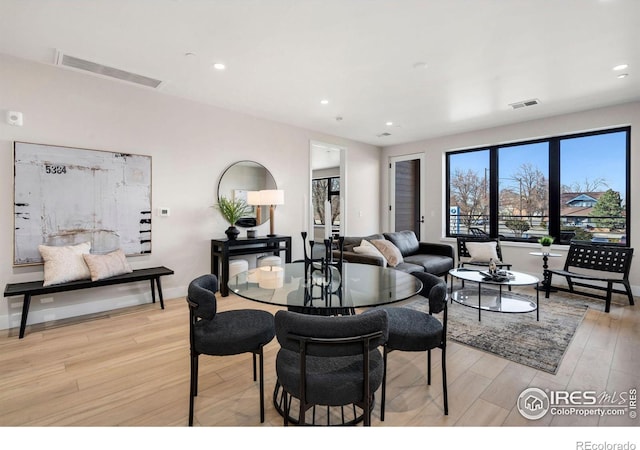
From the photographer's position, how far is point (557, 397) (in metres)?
2.08

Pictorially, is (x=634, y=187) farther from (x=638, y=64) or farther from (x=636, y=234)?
(x=638, y=64)

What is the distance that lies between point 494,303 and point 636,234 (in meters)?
2.48

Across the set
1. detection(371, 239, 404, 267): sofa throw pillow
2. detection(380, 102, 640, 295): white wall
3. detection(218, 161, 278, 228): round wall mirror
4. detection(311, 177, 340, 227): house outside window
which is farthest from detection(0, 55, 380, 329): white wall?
detection(311, 177, 340, 227): house outside window

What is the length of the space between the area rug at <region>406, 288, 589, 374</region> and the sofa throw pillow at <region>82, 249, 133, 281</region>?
3430 mm

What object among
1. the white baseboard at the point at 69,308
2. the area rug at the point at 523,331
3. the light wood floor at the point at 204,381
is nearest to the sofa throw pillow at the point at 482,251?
the area rug at the point at 523,331

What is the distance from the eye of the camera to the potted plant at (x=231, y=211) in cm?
450

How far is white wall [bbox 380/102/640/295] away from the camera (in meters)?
4.40

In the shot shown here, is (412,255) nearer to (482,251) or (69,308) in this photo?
(482,251)

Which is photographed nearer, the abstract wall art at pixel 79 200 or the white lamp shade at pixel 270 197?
the abstract wall art at pixel 79 200

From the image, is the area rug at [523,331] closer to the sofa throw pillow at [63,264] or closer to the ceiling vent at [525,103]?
the ceiling vent at [525,103]

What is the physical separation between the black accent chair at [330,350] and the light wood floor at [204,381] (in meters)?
0.55

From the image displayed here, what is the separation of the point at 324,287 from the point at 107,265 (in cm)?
265

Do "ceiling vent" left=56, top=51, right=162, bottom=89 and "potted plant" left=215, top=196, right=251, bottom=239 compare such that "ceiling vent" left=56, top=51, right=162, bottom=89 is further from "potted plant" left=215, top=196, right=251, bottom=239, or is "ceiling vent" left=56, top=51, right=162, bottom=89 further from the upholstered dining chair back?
the upholstered dining chair back

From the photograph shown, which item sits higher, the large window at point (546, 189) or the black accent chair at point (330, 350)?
the large window at point (546, 189)
